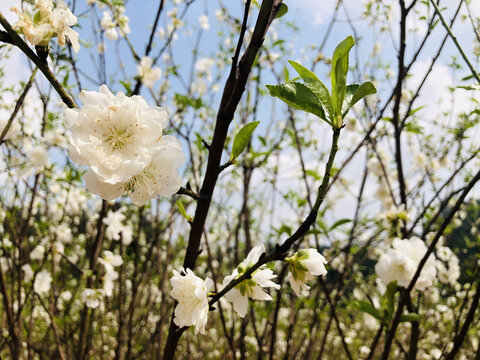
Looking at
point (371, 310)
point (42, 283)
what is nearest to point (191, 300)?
point (371, 310)

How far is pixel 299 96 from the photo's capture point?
560mm

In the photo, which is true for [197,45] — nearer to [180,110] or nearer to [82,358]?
[180,110]

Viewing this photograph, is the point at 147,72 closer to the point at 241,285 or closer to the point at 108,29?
the point at 108,29

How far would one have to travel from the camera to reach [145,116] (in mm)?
620

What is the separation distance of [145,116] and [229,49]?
308 cm

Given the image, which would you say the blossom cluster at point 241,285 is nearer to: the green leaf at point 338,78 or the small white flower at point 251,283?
the small white flower at point 251,283

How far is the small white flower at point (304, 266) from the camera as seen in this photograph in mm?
661

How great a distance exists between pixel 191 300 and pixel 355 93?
44 centimetres

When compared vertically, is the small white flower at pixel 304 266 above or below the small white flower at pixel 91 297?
Result: below

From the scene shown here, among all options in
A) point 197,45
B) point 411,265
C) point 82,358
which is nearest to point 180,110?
point 197,45

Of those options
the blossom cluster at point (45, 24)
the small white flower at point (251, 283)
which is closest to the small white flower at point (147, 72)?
the blossom cluster at point (45, 24)

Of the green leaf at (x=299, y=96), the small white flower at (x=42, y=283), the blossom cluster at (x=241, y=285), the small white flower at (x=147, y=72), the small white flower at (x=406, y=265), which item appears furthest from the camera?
the small white flower at (x=42, y=283)

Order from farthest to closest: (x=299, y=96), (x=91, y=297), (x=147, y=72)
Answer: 1. (x=147, y=72)
2. (x=91, y=297)
3. (x=299, y=96)

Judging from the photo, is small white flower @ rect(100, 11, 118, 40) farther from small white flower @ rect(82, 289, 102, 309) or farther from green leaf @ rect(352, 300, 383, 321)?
green leaf @ rect(352, 300, 383, 321)
